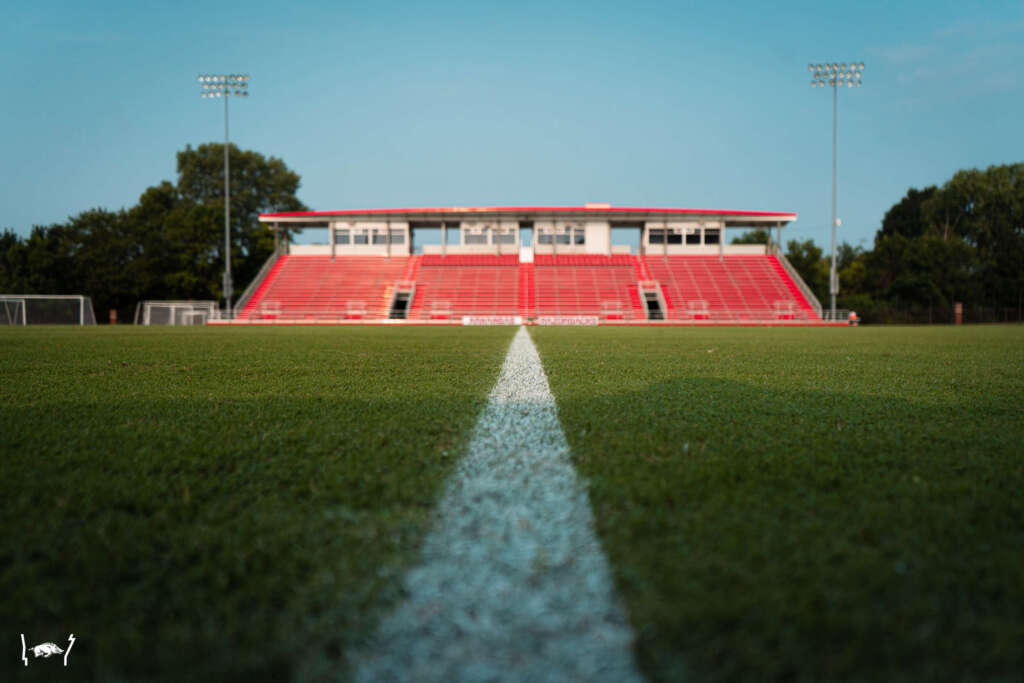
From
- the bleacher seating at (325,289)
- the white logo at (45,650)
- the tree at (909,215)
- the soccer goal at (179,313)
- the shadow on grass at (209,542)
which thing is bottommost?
the white logo at (45,650)

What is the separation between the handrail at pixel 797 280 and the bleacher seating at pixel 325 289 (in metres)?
19.3

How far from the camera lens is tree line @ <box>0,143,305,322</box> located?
28094mm

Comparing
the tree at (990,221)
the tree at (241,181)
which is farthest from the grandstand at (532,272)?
the tree at (990,221)

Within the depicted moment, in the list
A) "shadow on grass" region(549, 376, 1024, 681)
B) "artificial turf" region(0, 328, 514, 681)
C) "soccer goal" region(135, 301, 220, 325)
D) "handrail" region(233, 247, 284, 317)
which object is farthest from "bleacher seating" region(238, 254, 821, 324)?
"shadow on grass" region(549, 376, 1024, 681)

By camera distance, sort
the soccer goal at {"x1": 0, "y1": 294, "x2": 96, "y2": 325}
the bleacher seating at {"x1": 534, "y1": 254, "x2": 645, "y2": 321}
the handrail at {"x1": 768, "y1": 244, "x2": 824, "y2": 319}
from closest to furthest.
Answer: the soccer goal at {"x1": 0, "y1": 294, "x2": 96, "y2": 325}, the handrail at {"x1": 768, "y1": 244, "x2": 824, "y2": 319}, the bleacher seating at {"x1": 534, "y1": 254, "x2": 645, "y2": 321}

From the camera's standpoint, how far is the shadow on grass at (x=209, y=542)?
0.70 metres

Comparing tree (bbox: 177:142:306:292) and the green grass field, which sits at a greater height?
tree (bbox: 177:142:306:292)

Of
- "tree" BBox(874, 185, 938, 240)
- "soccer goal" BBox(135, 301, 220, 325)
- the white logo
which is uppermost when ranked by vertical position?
"tree" BBox(874, 185, 938, 240)

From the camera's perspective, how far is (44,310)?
888 inches

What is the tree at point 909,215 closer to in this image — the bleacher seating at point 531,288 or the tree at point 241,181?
the bleacher seating at point 531,288

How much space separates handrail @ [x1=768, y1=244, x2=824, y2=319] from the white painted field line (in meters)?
28.3

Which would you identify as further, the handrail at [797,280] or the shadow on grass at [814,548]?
the handrail at [797,280]

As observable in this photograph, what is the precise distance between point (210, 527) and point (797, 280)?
30780 millimetres

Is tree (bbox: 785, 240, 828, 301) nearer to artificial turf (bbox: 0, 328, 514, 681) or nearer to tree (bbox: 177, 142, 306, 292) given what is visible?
tree (bbox: 177, 142, 306, 292)
